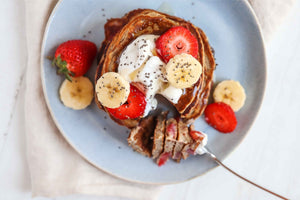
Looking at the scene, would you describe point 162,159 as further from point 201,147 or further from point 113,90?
point 113,90

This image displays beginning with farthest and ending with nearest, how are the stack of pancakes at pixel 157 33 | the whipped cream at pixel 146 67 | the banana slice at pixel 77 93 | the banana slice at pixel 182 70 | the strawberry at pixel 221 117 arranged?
the strawberry at pixel 221 117 → the banana slice at pixel 77 93 → the stack of pancakes at pixel 157 33 → the whipped cream at pixel 146 67 → the banana slice at pixel 182 70

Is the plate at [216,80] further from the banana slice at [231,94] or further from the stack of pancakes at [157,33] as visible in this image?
the stack of pancakes at [157,33]

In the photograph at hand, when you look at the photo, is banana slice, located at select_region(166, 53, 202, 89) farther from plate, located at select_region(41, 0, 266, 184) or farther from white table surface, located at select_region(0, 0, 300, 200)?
white table surface, located at select_region(0, 0, 300, 200)

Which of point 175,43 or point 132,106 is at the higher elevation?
point 175,43

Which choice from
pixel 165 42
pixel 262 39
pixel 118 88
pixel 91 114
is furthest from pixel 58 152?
pixel 262 39

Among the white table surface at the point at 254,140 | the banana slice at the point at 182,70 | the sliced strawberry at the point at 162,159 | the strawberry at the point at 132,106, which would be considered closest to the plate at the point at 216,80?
the sliced strawberry at the point at 162,159

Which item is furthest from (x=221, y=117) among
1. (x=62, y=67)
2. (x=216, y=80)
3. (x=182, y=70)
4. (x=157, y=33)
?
(x=62, y=67)

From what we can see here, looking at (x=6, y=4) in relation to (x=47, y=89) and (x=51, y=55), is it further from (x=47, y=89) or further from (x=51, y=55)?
(x=47, y=89)
